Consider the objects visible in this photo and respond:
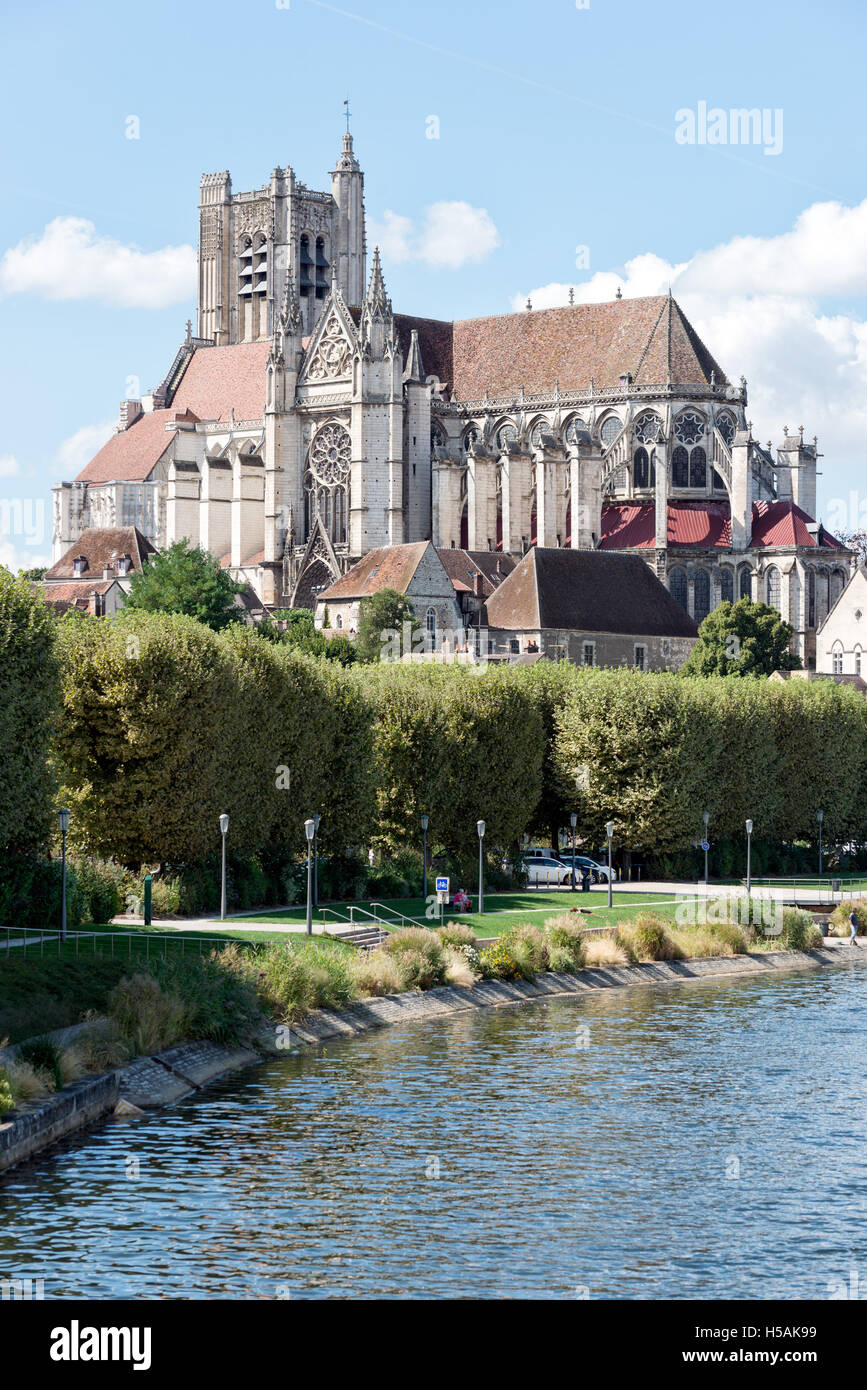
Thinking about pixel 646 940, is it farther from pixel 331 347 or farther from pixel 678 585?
pixel 331 347

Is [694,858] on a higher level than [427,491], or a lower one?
lower

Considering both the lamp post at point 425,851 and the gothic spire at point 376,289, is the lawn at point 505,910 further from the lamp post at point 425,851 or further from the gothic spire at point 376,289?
the gothic spire at point 376,289

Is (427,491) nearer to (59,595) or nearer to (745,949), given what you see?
(59,595)

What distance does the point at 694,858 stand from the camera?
71312 millimetres

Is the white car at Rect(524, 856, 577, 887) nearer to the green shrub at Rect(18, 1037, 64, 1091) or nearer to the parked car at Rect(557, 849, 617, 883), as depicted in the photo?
the parked car at Rect(557, 849, 617, 883)

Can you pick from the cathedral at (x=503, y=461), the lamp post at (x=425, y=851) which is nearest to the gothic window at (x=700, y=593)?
the cathedral at (x=503, y=461)

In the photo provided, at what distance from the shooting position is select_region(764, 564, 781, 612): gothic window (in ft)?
392

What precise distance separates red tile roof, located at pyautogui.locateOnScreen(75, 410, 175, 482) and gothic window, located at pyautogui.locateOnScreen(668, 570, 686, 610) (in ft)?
142

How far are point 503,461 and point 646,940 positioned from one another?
3004 inches

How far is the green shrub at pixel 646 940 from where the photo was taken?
5156 cm

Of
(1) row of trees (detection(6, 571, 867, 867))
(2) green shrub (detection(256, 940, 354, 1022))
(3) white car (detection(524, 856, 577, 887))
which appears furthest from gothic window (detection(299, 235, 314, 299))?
(2) green shrub (detection(256, 940, 354, 1022))

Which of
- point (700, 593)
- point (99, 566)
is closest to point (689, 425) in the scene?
point (700, 593)
